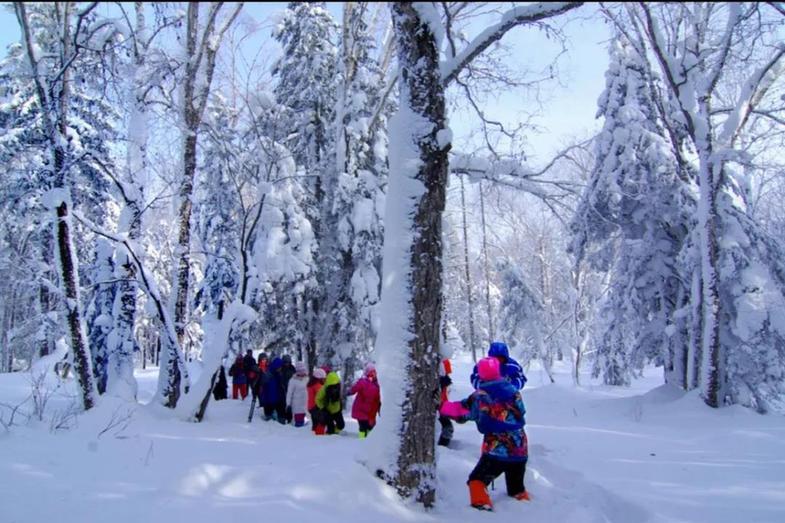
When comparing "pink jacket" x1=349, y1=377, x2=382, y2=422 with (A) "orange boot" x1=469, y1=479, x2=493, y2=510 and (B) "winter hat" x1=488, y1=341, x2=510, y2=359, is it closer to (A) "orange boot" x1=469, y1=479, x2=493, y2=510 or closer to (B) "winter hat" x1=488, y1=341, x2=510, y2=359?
(B) "winter hat" x1=488, y1=341, x2=510, y2=359

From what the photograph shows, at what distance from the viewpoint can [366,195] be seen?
1497cm

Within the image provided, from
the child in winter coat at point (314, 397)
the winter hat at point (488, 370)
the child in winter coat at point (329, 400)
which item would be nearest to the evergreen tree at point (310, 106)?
the child in winter coat at point (314, 397)

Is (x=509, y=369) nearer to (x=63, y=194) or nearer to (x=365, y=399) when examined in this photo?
(x=365, y=399)

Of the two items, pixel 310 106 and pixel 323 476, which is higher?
pixel 310 106

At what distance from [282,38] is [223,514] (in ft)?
51.5

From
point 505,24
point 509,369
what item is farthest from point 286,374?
point 505,24

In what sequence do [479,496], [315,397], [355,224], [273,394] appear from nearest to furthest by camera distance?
[479,496]
[315,397]
[273,394]
[355,224]

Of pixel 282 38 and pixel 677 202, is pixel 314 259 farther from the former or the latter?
pixel 677 202

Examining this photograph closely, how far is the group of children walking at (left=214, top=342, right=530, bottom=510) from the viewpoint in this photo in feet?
17.9

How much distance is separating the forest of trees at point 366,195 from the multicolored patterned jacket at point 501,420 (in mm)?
686

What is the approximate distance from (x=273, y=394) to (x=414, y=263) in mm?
8052

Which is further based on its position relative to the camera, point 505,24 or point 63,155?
point 63,155

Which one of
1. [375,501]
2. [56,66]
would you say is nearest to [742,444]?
[375,501]

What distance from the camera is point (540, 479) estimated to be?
6.45m
